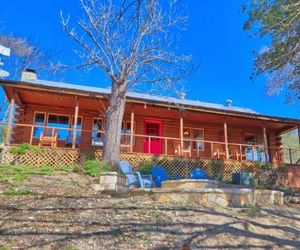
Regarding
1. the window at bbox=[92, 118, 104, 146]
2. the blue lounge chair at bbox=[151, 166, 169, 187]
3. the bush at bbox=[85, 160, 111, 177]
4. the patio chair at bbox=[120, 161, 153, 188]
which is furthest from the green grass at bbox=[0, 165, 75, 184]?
the window at bbox=[92, 118, 104, 146]

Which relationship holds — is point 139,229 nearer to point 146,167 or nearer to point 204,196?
point 204,196

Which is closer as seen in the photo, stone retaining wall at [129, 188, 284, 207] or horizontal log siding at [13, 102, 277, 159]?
stone retaining wall at [129, 188, 284, 207]

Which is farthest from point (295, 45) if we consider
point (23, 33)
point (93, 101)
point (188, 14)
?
point (23, 33)

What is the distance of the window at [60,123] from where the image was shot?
15.4 metres

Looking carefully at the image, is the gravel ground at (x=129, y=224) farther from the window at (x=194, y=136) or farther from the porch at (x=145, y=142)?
the window at (x=194, y=136)

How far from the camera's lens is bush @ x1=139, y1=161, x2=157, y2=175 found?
A: 11984 millimetres

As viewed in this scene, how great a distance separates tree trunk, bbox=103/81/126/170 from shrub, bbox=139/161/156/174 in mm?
1792

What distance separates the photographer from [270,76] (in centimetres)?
1283

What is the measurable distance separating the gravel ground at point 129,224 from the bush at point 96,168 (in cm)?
244

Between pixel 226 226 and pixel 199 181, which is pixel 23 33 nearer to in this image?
pixel 199 181

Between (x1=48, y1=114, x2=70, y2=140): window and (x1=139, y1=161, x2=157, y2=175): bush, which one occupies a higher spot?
(x1=48, y1=114, x2=70, y2=140): window

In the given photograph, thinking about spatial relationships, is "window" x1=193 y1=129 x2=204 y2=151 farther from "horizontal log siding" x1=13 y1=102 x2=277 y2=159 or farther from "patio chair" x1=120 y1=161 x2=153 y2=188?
"patio chair" x1=120 y1=161 x2=153 y2=188

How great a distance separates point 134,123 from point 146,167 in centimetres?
479

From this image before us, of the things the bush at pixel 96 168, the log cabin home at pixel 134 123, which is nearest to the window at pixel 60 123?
the log cabin home at pixel 134 123
